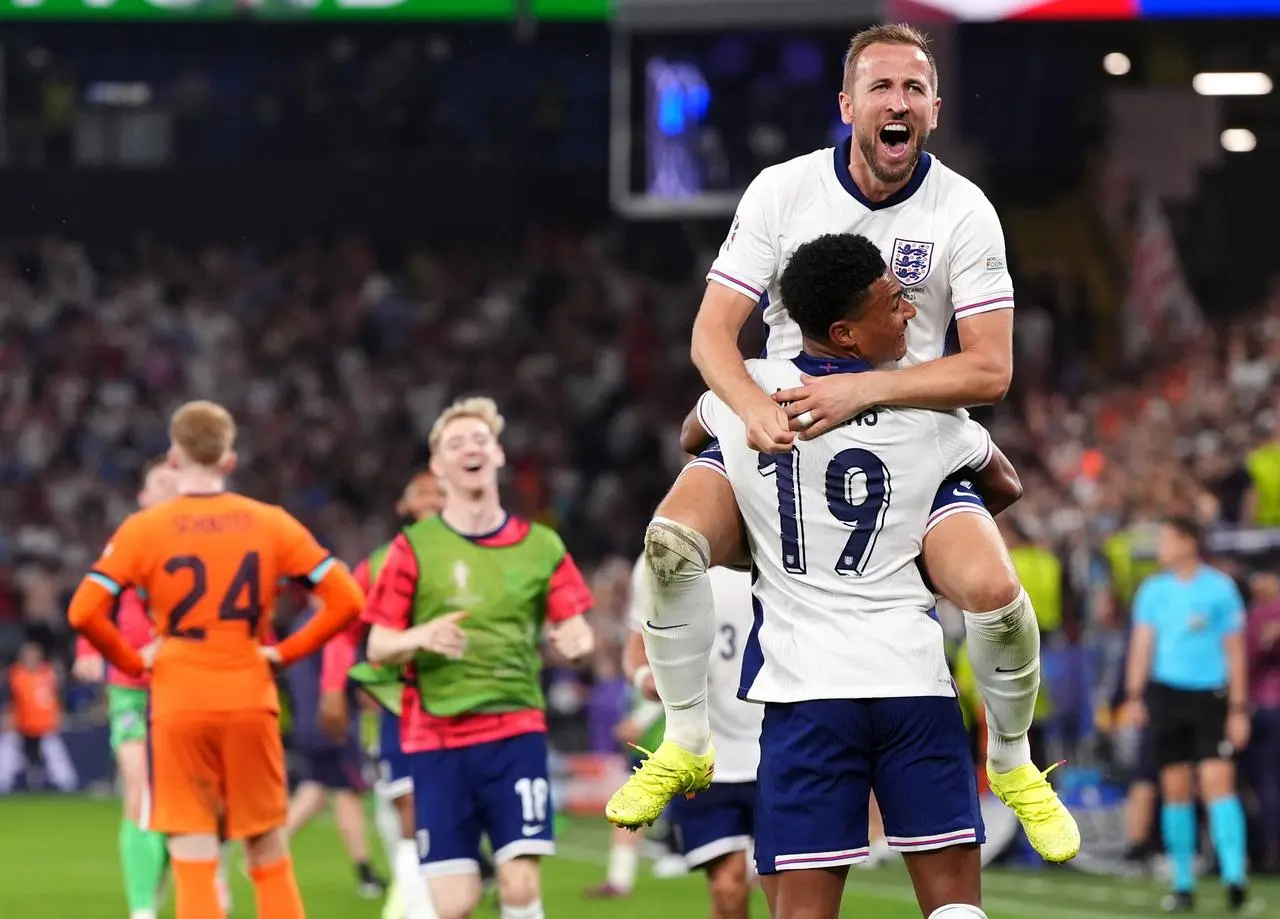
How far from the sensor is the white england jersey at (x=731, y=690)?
328 inches

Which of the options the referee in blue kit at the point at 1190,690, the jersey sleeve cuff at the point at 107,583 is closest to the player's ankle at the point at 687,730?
the jersey sleeve cuff at the point at 107,583

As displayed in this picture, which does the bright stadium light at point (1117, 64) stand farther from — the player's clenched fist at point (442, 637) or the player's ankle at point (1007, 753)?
the player's ankle at point (1007, 753)

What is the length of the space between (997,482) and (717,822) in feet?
9.84

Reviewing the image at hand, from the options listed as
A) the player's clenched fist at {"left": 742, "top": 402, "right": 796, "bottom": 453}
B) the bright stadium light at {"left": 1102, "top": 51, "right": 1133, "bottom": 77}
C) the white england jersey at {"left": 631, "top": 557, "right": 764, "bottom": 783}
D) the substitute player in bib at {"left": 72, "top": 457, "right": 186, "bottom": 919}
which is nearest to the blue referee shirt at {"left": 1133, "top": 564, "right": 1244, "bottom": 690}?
the white england jersey at {"left": 631, "top": 557, "right": 764, "bottom": 783}

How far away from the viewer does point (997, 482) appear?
18.3 ft

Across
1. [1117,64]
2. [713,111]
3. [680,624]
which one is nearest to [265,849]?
[680,624]

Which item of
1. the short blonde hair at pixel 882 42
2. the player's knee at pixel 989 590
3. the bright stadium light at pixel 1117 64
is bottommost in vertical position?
the player's knee at pixel 989 590

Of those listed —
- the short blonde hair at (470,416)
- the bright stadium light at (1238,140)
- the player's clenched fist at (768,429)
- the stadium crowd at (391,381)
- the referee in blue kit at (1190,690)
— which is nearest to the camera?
the player's clenched fist at (768,429)

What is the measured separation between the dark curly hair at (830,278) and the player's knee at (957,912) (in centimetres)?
138

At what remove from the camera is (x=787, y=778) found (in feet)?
17.5

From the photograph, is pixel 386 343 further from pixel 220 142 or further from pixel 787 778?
pixel 787 778

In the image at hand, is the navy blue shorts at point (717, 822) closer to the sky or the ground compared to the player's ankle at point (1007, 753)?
closer to the ground

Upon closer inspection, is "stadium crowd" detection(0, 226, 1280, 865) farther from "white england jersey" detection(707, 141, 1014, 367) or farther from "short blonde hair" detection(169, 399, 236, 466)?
"white england jersey" detection(707, 141, 1014, 367)

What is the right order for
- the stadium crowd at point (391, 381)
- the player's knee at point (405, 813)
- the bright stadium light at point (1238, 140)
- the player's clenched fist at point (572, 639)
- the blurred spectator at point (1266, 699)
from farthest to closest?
the bright stadium light at point (1238, 140)
the stadium crowd at point (391, 381)
the blurred spectator at point (1266, 699)
the player's knee at point (405, 813)
the player's clenched fist at point (572, 639)
